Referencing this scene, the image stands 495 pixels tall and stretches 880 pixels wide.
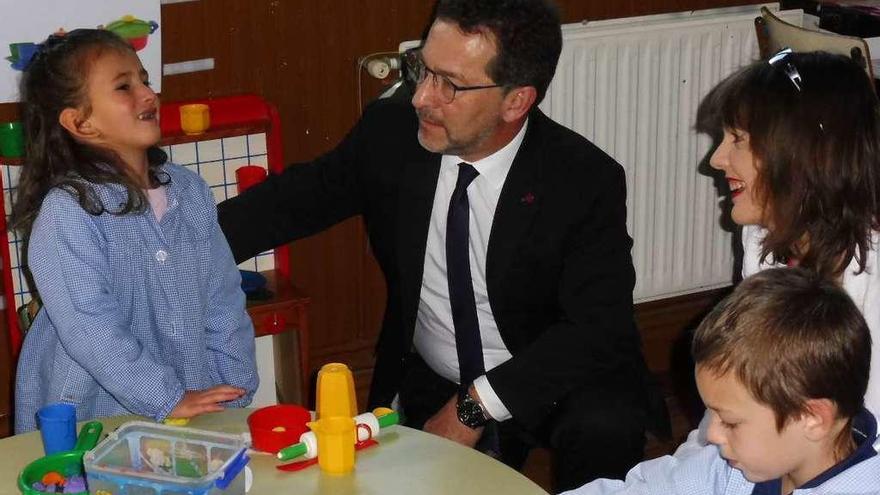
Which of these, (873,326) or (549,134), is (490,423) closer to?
(549,134)

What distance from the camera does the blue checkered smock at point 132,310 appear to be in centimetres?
214

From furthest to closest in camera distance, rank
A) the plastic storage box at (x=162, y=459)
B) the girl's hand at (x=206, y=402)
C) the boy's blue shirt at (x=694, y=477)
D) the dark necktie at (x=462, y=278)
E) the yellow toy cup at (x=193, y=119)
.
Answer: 1. the yellow toy cup at (x=193, y=119)
2. the dark necktie at (x=462, y=278)
3. the girl's hand at (x=206, y=402)
4. the boy's blue shirt at (x=694, y=477)
5. the plastic storage box at (x=162, y=459)

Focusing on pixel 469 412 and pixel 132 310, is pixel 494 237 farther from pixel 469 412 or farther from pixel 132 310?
pixel 132 310

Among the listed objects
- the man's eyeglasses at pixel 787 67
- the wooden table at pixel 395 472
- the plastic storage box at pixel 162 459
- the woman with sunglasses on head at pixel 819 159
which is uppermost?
the man's eyeglasses at pixel 787 67

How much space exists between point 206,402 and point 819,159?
1.09 metres

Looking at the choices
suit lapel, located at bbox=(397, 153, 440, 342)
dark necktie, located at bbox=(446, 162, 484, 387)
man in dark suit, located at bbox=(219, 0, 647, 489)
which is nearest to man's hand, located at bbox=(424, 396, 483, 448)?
man in dark suit, located at bbox=(219, 0, 647, 489)

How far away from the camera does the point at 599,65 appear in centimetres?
327

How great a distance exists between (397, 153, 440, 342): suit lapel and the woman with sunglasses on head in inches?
25.2

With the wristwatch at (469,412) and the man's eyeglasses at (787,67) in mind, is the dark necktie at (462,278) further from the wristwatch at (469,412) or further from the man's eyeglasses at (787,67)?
the man's eyeglasses at (787,67)

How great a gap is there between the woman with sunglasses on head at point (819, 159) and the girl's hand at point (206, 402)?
3.17 ft

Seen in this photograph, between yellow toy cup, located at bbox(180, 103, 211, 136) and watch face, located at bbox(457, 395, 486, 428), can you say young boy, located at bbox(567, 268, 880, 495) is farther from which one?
yellow toy cup, located at bbox(180, 103, 211, 136)

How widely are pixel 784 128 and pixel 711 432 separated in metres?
0.68

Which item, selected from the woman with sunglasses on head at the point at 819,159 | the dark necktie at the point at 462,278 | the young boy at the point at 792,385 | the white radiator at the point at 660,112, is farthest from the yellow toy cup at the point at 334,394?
the white radiator at the point at 660,112

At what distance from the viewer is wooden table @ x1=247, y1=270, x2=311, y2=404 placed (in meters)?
2.84
